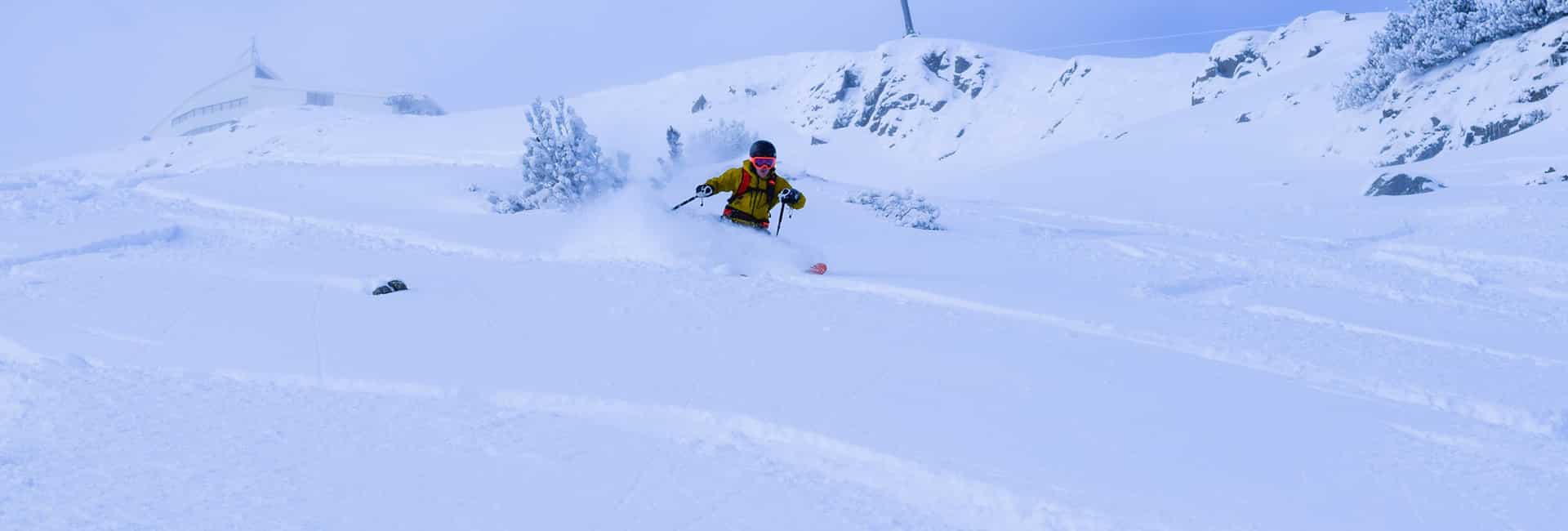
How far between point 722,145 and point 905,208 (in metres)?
14.1

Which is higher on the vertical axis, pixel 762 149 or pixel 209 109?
pixel 209 109

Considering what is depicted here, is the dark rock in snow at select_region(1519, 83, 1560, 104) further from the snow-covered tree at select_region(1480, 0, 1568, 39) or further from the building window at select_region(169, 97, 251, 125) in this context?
the building window at select_region(169, 97, 251, 125)

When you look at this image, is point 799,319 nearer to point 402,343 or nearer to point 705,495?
point 402,343

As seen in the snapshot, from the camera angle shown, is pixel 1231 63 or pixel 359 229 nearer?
pixel 359 229

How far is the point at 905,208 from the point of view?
1174 cm

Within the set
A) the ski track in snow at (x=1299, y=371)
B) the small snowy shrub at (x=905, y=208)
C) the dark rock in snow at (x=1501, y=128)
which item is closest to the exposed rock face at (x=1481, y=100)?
the dark rock in snow at (x=1501, y=128)

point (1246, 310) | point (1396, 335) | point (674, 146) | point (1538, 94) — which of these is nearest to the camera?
point (1396, 335)

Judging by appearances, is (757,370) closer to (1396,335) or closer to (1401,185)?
(1396,335)

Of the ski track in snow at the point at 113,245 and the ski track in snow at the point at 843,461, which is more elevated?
the ski track in snow at the point at 113,245

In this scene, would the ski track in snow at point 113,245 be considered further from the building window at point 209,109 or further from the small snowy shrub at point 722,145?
the building window at point 209,109

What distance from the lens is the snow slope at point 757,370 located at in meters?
2.53

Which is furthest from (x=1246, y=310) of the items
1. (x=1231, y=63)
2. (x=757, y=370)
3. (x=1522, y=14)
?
(x=1231, y=63)

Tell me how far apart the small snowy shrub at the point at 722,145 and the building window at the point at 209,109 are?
158ft

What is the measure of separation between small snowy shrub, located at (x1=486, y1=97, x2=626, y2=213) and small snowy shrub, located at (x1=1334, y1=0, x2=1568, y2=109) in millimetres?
15853
